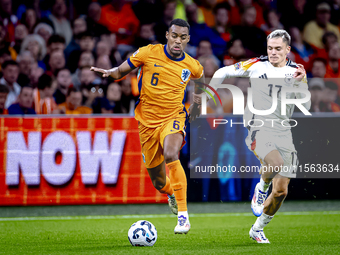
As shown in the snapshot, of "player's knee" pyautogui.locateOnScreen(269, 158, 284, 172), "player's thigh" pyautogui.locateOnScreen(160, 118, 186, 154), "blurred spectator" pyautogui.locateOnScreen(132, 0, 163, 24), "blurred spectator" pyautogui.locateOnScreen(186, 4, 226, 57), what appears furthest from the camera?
"blurred spectator" pyautogui.locateOnScreen(132, 0, 163, 24)

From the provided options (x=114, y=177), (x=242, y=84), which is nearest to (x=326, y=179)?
(x=242, y=84)

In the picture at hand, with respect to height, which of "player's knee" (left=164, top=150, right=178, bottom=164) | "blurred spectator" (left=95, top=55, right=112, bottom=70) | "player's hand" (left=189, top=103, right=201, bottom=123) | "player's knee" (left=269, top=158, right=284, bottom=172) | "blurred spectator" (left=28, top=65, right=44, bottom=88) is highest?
"blurred spectator" (left=95, top=55, right=112, bottom=70)

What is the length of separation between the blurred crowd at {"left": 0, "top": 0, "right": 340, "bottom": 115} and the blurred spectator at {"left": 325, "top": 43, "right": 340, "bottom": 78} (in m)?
0.02

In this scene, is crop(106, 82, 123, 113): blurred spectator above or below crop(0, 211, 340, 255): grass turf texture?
above

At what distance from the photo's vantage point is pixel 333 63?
1059 centimetres

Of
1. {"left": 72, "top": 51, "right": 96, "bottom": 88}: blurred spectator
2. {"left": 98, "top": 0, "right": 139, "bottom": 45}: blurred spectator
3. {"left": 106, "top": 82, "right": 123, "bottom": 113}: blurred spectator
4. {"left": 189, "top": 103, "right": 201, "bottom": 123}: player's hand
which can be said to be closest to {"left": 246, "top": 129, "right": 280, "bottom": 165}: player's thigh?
{"left": 189, "top": 103, "right": 201, "bottom": 123}: player's hand

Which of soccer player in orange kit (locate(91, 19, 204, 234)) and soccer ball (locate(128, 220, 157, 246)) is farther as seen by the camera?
soccer player in orange kit (locate(91, 19, 204, 234))

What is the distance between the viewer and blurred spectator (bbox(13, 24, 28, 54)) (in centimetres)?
1023

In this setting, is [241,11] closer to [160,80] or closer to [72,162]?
[72,162]

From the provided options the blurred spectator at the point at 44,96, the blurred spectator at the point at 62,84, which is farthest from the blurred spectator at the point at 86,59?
the blurred spectator at the point at 44,96

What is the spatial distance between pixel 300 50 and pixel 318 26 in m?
0.82

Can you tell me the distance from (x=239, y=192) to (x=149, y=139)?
2875 millimetres

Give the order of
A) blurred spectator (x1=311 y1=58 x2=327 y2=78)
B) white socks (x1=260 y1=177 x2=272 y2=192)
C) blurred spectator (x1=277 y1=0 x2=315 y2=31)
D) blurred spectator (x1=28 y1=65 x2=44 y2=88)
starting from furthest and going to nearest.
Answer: blurred spectator (x1=277 y1=0 x2=315 y2=31) → blurred spectator (x1=311 y1=58 x2=327 y2=78) → blurred spectator (x1=28 y1=65 x2=44 y2=88) → white socks (x1=260 y1=177 x2=272 y2=192)

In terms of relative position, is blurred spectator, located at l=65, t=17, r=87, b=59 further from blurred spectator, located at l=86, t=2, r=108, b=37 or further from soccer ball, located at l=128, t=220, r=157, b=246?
soccer ball, located at l=128, t=220, r=157, b=246
